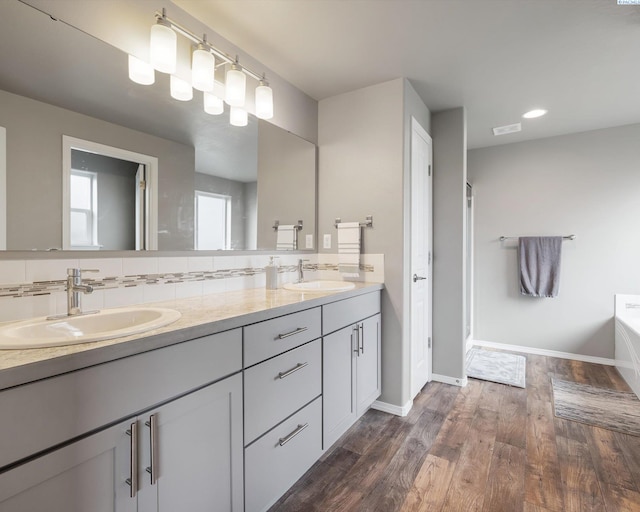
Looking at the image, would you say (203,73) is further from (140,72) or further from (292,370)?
(292,370)

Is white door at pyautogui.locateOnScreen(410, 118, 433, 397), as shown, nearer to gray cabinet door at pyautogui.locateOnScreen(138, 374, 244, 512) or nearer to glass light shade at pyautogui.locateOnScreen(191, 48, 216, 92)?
glass light shade at pyautogui.locateOnScreen(191, 48, 216, 92)

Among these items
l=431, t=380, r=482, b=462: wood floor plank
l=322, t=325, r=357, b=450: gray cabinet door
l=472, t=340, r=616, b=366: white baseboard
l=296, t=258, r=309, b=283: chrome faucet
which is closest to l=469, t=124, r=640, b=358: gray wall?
l=472, t=340, r=616, b=366: white baseboard

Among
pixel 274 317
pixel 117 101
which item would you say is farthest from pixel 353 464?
pixel 117 101

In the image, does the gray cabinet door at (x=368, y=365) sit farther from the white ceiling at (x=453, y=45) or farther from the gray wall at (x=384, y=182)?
the white ceiling at (x=453, y=45)

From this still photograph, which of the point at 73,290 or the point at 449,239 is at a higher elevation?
the point at 449,239

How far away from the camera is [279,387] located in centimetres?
136

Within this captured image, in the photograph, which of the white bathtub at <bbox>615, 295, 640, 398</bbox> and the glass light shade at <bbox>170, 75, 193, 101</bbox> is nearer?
the glass light shade at <bbox>170, 75, 193, 101</bbox>

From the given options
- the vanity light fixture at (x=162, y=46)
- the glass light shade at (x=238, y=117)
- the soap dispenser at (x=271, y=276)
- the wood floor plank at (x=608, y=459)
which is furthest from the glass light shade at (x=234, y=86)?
the wood floor plank at (x=608, y=459)

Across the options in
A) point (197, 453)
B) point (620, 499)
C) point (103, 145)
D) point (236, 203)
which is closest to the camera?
point (197, 453)

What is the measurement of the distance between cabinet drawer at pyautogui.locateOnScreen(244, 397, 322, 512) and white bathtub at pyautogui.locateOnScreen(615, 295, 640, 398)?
2.61 m

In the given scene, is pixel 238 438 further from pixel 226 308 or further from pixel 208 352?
pixel 226 308

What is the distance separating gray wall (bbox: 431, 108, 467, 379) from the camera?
8.83 ft

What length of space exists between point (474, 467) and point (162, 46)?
250cm

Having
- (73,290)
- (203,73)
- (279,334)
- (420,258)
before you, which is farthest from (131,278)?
(420,258)
